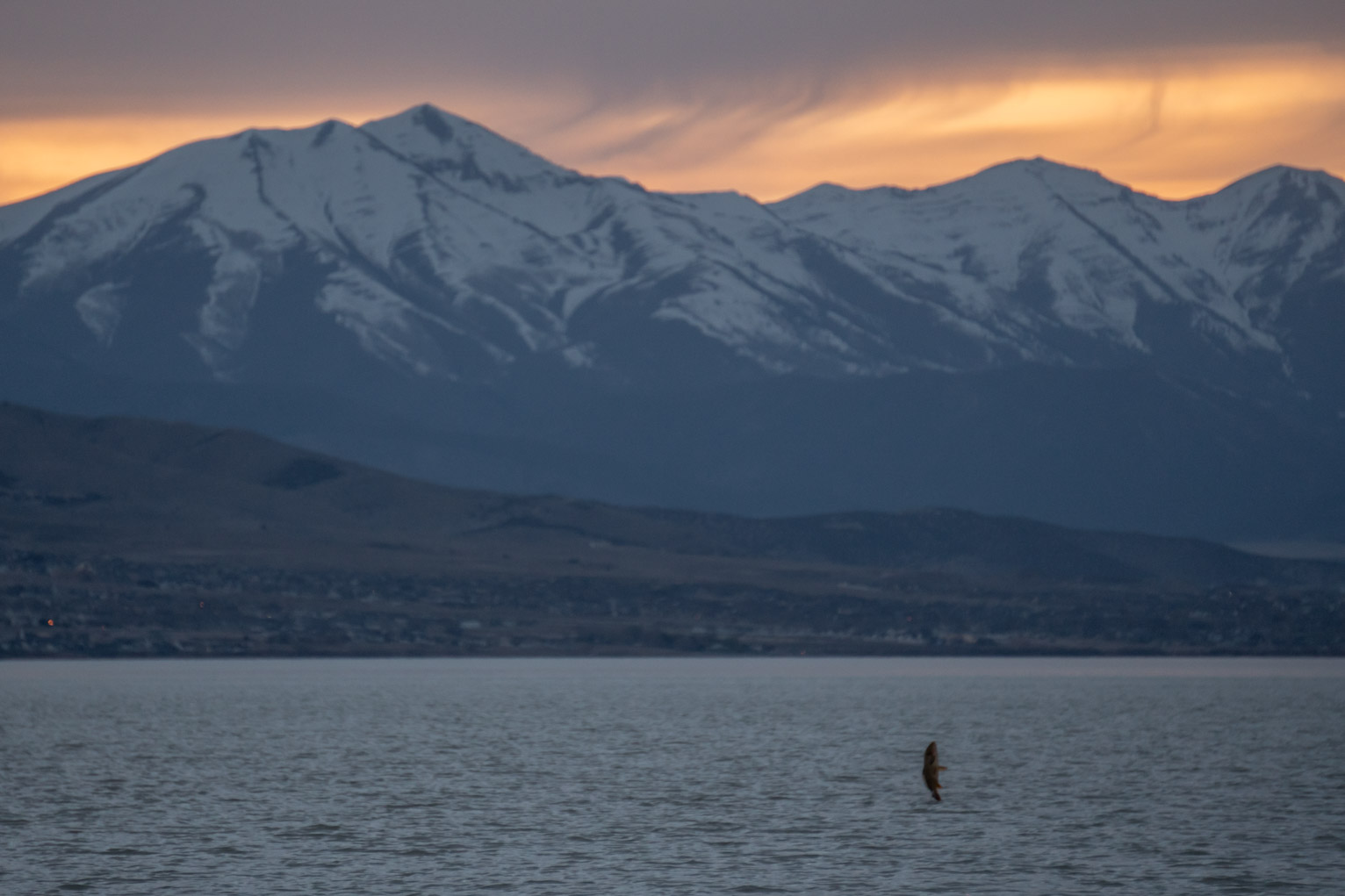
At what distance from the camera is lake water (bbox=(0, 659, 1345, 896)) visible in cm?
6228

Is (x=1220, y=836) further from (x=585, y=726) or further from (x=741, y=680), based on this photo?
(x=741, y=680)

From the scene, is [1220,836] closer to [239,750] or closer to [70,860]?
[70,860]

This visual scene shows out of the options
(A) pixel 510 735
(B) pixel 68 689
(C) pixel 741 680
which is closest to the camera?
(A) pixel 510 735

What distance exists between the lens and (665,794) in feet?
277

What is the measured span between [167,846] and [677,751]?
4217 cm

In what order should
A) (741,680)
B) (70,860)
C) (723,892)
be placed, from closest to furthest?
(723,892), (70,860), (741,680)

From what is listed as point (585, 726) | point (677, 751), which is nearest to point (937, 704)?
point (585, 726)

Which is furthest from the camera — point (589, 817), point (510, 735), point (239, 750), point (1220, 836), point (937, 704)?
point (937, 704)

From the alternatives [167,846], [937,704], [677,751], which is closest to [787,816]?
[167,846]

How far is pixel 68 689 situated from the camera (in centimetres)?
15825

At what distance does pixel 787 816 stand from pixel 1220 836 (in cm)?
1586

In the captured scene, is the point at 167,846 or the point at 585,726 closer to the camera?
the point at 167,846

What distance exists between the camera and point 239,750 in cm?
10469

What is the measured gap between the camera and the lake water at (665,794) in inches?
2452
